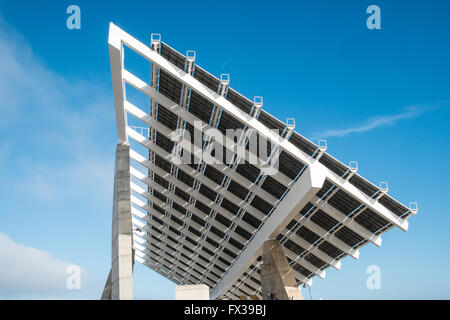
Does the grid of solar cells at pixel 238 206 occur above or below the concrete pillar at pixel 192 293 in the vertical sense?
above

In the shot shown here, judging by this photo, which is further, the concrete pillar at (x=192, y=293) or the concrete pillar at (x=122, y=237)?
the concrete pillar at (x=122, y=237)

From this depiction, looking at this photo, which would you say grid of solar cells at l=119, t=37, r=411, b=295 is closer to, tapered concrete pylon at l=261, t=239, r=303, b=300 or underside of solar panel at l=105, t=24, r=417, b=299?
underside of solar panel at l=105, t=24, r=417, b=299

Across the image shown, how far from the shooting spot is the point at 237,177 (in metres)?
24.3

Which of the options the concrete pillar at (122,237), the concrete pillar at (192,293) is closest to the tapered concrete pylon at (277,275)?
the concrete pillar at (192,293)

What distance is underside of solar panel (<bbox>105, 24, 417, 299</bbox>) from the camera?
1908 cm

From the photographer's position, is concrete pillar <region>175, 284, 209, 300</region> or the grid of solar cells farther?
the grid of solar cells

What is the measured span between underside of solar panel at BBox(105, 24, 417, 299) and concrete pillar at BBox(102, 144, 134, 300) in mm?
2613

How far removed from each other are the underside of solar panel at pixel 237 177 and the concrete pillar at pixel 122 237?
8.57ft

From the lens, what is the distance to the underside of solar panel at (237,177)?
62.6 feet

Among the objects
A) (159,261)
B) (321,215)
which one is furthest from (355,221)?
(159,261)

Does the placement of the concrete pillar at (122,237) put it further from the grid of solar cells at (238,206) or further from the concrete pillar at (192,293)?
the grid of solar cells at (238,206)

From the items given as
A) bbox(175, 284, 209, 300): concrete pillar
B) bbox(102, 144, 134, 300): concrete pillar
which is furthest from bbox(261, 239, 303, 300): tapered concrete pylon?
bbox(102, 144, 134, 300): concrete pillar

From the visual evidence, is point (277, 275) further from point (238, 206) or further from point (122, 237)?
point (122, 237)
